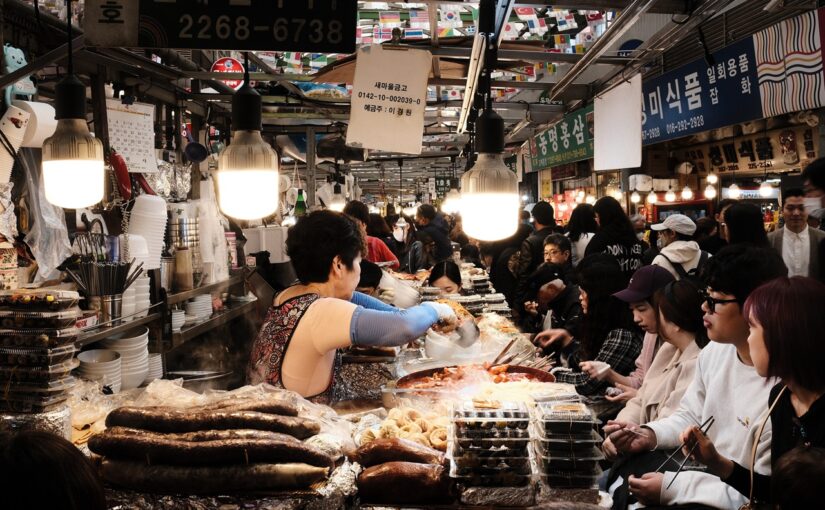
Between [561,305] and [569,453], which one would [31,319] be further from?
[561,305]

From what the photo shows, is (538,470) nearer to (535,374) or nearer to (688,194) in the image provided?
(535,374)

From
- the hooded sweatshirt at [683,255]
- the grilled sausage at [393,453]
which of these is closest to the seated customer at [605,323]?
the hooded sweatshirt at [683,255]

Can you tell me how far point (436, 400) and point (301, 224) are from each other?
3.74 feet

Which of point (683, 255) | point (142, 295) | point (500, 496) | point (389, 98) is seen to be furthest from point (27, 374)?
point (683, 255)

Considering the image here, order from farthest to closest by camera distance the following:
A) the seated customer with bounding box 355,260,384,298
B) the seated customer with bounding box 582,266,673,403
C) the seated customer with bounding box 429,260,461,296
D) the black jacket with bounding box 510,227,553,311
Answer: the black jacket with bounding box 510,227,553,311 < the seated customer with bounding box 429,260,461,296 < the seated customer with bounding box 355,260,384,298 < the seated customer with bounding box 582,266,673,403

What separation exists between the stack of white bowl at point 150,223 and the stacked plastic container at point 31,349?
109 inches

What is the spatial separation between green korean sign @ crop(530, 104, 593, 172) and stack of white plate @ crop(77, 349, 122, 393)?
7705 millimetres

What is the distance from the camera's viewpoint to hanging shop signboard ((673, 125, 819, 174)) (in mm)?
11289

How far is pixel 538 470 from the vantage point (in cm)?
211

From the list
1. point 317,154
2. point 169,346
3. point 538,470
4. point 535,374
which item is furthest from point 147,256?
point 317,154

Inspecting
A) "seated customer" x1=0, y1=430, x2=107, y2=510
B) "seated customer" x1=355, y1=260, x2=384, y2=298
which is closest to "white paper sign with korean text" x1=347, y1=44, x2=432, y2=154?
"seated customer" x1=355, y1=260, x2=384, y2=298

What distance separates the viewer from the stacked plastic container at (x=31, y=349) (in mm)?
2375

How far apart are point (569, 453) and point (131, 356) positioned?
144 inches

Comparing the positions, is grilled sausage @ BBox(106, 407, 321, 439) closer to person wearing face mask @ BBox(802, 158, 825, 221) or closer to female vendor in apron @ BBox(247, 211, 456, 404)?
female vendor in apron @ BBox(247, 211, 456, 404)
